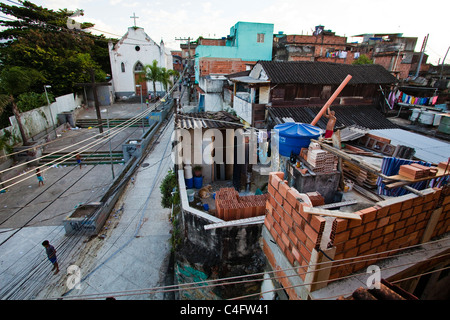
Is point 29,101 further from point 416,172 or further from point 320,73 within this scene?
point 416,172

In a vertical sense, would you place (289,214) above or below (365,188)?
above

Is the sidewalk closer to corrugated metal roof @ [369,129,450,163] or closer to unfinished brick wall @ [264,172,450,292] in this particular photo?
unfinished brick wall @ [264,172,450,292]

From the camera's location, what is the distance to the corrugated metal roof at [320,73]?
15.4 meters

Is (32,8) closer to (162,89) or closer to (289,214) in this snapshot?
(162,89)

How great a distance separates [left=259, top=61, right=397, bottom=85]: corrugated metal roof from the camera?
50.5 ft

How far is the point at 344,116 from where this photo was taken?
15.9m

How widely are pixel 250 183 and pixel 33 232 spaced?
11358 mm

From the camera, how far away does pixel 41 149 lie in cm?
1984

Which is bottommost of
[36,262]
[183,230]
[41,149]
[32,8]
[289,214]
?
[36,262]

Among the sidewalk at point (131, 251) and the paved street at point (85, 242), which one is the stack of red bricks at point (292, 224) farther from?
the paved street at point (85, 242)

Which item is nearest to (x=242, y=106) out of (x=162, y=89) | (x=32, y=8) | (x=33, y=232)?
(x=33, y=232)

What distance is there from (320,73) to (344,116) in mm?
3497

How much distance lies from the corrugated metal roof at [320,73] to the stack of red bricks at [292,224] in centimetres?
1161
